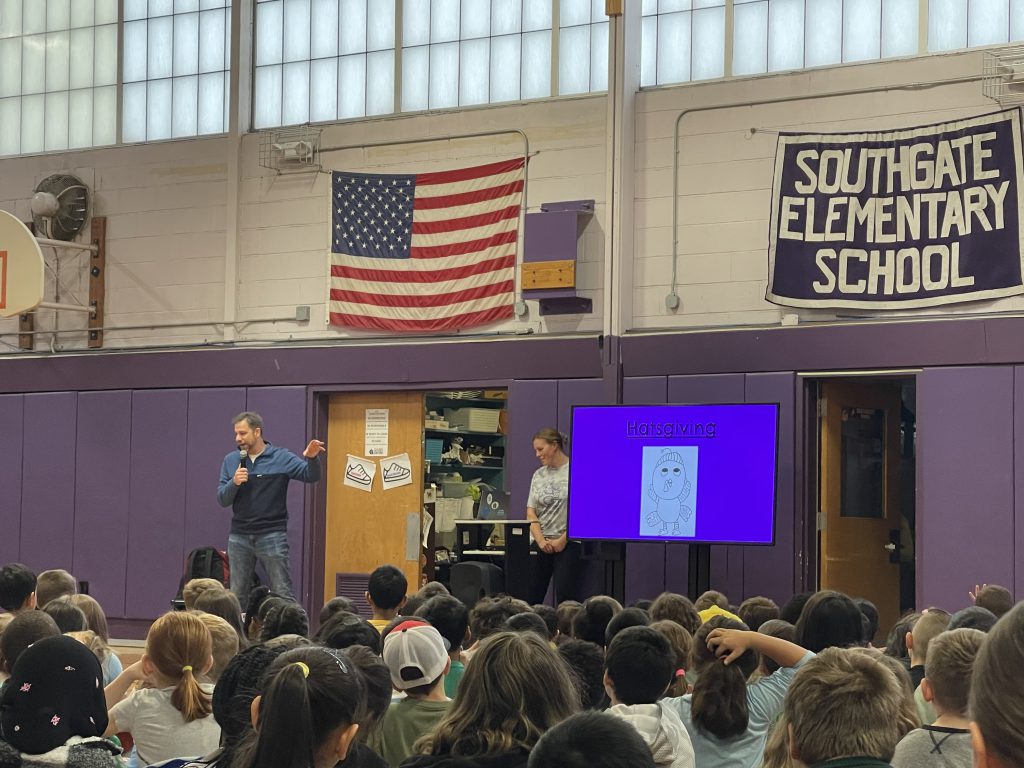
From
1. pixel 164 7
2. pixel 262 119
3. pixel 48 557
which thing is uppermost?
pixel 164 7

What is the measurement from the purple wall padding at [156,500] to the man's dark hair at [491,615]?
7.80 meters

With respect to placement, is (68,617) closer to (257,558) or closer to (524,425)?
(257,558)

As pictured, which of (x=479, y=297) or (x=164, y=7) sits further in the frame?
(x=164, y=7)

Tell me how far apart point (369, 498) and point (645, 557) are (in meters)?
2.76

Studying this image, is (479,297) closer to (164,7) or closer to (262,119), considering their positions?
(262,119)

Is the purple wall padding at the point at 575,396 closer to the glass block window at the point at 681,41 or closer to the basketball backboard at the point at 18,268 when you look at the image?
the glass block window at the point at 681,41

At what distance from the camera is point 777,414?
398 inches

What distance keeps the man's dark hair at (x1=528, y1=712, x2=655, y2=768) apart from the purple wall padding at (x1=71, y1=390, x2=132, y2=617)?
40.0 ft

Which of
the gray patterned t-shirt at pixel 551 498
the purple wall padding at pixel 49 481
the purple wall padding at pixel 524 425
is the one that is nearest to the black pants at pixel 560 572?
the gray patterned t-shirt at pixel 551 498

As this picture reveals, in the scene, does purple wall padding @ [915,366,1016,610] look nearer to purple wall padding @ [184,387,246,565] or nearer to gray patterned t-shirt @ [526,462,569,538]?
gray patterned t-shirt @ [526,462,569,538]

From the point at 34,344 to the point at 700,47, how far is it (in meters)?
7.36

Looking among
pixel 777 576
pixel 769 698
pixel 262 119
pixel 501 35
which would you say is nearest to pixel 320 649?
pixel 769 698

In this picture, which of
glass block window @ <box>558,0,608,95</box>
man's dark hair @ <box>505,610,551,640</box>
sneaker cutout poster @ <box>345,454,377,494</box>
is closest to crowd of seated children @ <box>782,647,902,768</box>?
man's dark hair @ <box>505,610,551,640</box>

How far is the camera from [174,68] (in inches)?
552
